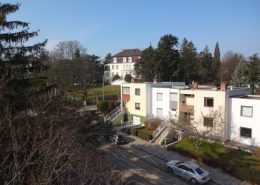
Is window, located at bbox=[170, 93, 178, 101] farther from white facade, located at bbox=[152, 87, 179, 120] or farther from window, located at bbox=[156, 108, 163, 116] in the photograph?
window, located at bbox=[156, 108, 163, 116]

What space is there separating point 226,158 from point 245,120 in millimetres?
5863

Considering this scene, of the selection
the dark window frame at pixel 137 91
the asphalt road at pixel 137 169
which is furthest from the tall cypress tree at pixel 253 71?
the asphalt road at pixel 137 169

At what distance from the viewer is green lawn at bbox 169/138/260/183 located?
27.0 m

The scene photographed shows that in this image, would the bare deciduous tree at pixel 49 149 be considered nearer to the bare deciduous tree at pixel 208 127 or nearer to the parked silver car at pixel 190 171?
the parked silver car at pixel 190 171

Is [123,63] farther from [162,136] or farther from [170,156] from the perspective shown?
[170,156]

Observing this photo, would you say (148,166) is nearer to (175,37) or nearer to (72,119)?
(72,119)

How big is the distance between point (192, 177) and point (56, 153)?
18.3 meters

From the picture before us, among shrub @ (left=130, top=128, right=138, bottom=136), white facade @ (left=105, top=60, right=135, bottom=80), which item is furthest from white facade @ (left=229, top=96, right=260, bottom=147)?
white facade @ (left=105, top=60, right=135, bottom=80)

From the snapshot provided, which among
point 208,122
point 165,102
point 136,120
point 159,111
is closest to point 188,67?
point 136,120

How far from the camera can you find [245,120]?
33.8 meters

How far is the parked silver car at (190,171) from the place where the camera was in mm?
26438

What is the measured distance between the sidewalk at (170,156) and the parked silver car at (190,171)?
144 cm

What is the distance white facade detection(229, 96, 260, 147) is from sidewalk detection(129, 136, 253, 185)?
6.87m

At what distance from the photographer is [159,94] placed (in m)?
44.7
